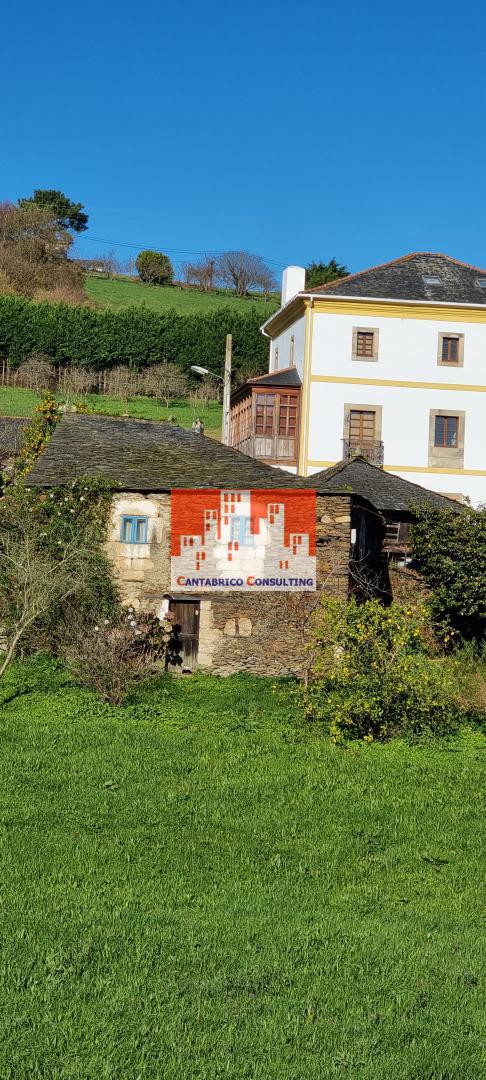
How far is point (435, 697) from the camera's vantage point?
13.7 m

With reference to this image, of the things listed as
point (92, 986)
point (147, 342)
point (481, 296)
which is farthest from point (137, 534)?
point (147, 342)

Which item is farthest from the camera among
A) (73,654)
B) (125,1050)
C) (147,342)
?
(147,342)

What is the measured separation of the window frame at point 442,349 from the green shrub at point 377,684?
1900 centimetres

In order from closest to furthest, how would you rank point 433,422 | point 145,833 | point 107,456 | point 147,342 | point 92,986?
point 92,986 < point 145,833 < point 107,456 < point 433,422 < point 147,342

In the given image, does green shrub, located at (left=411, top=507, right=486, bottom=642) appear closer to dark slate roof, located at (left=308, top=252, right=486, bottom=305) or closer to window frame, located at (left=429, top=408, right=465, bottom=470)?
window frame, located at (left=429, top=408, right=465, bottom=470)

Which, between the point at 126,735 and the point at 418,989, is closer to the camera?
the point at 418,989

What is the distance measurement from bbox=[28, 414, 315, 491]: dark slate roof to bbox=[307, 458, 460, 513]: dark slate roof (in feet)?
7.31

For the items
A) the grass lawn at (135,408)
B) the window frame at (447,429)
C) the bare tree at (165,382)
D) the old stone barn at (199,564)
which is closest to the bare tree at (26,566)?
the old stone barn at (199,564)

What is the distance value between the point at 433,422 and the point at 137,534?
669 inches

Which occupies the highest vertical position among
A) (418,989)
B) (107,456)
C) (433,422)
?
(433,422)

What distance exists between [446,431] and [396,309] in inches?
162

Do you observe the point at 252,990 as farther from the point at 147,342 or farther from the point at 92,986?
the point at 147,342

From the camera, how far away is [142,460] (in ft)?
60.5

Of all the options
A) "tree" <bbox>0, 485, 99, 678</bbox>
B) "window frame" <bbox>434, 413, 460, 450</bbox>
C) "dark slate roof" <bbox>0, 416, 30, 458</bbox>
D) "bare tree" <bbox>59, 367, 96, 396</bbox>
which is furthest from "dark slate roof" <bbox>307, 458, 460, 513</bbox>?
"bare tree" <bbox>59, 367, 96, 396</bbox>
